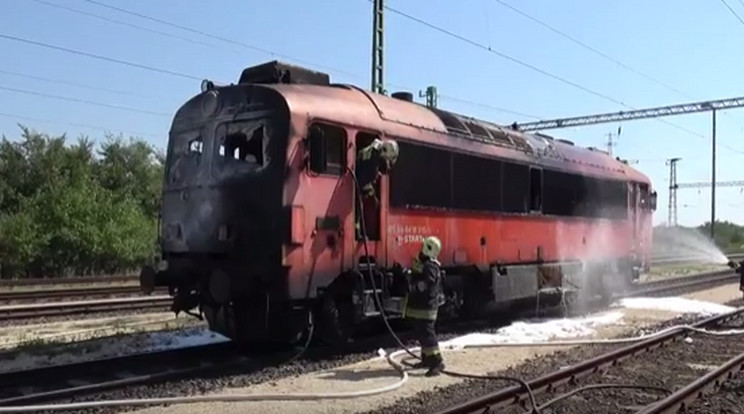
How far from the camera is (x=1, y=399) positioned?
7980 mm

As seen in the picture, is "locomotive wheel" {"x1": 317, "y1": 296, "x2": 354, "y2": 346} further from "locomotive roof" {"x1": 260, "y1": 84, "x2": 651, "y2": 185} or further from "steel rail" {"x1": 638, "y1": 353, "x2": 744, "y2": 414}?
"steel rail" {"x1": 638, "y1": 353, "x2": 744, "y2": 414}

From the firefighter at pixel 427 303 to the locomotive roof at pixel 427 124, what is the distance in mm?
2241

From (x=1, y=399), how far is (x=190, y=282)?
10.4ft

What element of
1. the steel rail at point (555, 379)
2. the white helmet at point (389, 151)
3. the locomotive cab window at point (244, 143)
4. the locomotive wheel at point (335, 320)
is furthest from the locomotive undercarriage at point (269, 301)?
the steel rail at point (555, 379)

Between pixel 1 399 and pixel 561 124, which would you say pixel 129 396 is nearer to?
pixel 1 399

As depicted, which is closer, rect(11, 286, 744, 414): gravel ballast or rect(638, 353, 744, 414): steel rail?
rect(638, 353, 744, 414): steel rail

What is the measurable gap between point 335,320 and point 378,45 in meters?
11.6

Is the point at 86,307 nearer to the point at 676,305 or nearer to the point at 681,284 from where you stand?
the point at 676,305

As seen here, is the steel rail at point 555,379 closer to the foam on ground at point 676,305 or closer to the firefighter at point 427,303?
the firefighter at point 427,303

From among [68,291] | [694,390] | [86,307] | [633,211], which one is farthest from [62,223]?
[694,390]

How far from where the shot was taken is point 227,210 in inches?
412

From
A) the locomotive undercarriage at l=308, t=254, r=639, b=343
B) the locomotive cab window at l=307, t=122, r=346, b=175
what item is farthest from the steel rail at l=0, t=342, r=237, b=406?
the locomotive cab window at l=307, t=122, r=346, b=175

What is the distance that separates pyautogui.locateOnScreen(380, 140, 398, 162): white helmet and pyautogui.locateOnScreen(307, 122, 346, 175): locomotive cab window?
536mm

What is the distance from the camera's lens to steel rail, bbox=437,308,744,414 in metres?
7.42
